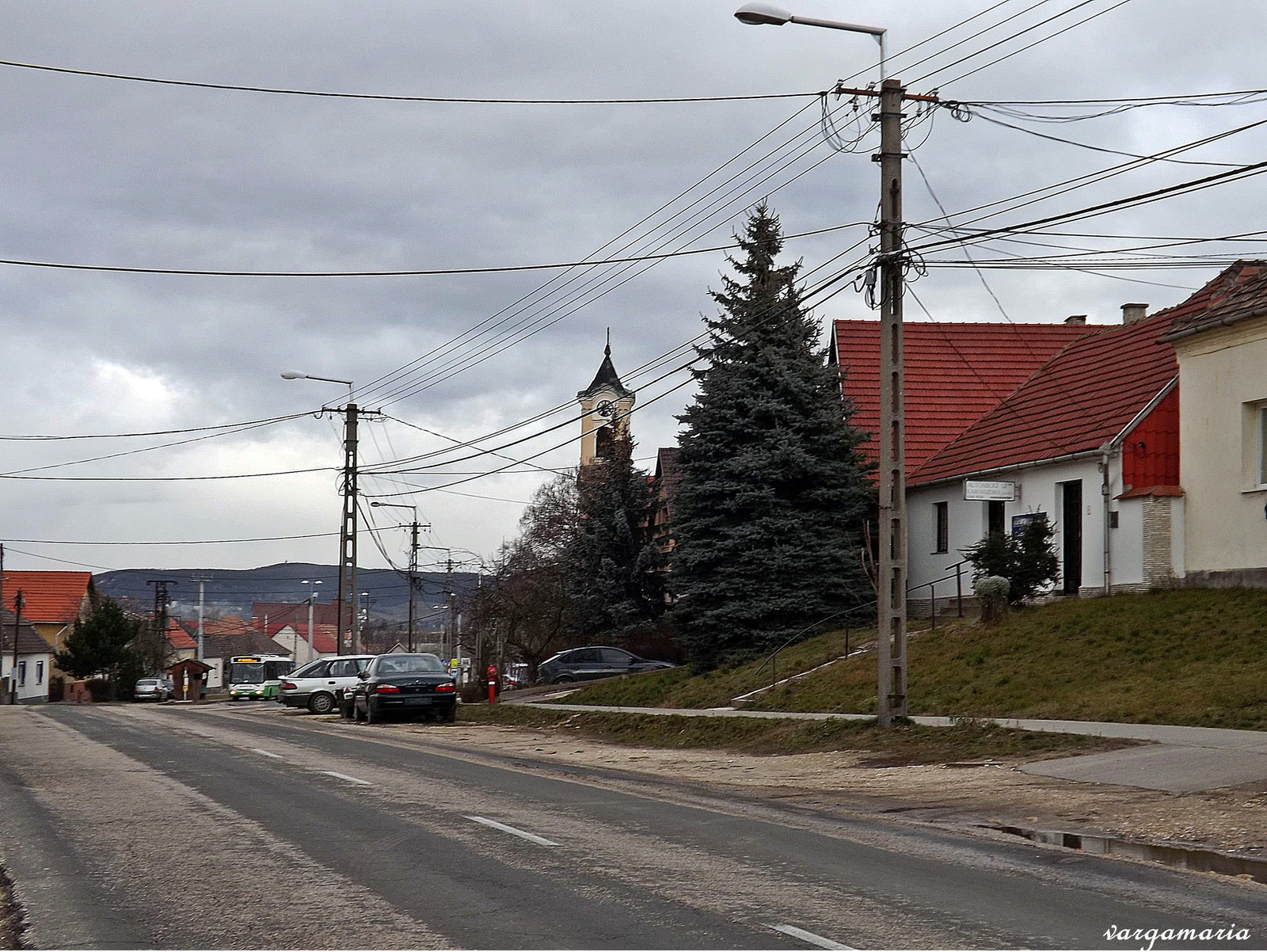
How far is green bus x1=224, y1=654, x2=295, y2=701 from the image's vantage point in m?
59.1

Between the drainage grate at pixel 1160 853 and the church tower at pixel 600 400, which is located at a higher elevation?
the church tower at pixel 600 400

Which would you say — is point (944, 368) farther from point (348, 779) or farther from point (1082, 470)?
point (348, 779)

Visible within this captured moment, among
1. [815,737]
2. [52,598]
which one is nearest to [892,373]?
[815,737]

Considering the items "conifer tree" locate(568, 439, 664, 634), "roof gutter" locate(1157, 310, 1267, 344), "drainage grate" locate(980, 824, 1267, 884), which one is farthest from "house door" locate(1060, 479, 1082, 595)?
"drainage grate" locate(980, 824, 1267, 884)

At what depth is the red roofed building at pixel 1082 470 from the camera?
28172 millimetres

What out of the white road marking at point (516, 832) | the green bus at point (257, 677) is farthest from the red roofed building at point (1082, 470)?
the green bus at point (257, 677)

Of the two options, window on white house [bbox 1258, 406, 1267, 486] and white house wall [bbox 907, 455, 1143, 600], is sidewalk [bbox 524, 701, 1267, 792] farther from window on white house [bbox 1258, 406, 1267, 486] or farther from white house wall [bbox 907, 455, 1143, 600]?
white house wall [bbox 907, 455, 1143, 600]

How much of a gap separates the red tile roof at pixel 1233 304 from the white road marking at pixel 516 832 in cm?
1838

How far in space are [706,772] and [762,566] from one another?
15068mm

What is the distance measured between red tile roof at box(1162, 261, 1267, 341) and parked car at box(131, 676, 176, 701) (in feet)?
206

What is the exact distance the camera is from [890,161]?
66.2 ft

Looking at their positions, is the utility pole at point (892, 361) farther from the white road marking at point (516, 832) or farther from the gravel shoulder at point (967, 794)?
the white road marking at point (516, 832)

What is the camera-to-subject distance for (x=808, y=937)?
7.27m

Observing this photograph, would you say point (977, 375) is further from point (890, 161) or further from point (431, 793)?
point (431, 793)
